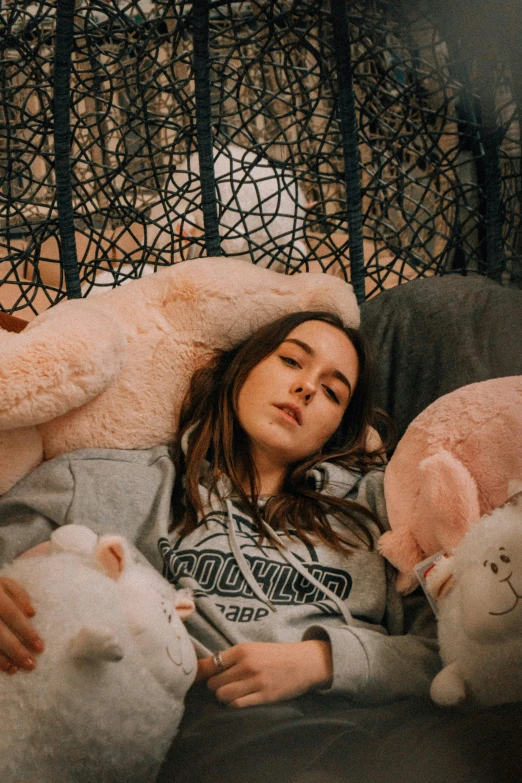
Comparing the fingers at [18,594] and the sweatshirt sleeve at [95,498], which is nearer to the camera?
the fingers at [18,594]

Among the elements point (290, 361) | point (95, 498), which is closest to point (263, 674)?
point (95, 498)

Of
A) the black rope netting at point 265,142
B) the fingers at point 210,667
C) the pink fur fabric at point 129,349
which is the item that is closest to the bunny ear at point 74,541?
the fingers at point 210,667

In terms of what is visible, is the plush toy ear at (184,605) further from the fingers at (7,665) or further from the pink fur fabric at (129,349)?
the pink fur fabric at (129,349)

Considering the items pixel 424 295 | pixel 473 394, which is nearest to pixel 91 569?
pixel 473 394

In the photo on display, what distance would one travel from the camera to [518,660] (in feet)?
1.36

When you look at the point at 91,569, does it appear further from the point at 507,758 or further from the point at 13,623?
the point at 507,758

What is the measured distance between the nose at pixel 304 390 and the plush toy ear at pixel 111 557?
0.96ft

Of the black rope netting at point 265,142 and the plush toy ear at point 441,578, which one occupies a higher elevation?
the black rope netting at point 265,142

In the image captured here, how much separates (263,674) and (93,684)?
0.12 meters

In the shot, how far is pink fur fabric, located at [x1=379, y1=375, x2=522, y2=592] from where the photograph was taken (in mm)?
550

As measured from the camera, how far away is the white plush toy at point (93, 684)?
388mm

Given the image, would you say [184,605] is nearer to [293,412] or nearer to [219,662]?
[219,662]

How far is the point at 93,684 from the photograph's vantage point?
0.40 meters

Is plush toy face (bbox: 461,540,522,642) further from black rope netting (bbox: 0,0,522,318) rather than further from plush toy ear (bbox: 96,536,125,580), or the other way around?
black rope netting (bbox: 0,0,522,318)
